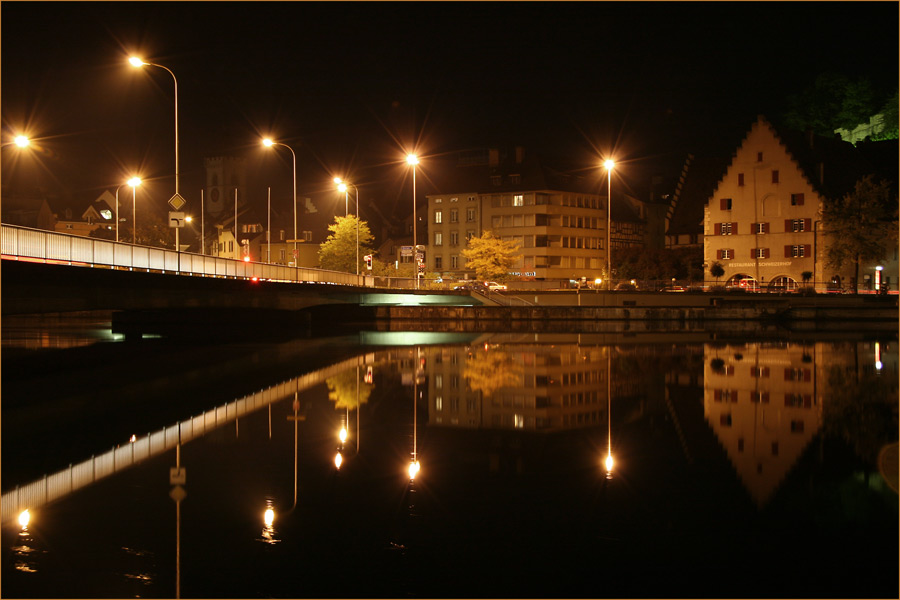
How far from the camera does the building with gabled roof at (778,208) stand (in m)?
93.2

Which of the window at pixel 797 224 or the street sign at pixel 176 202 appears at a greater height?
the window at pixel 797 224

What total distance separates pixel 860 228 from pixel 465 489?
8135cm

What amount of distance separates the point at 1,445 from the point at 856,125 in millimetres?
117454

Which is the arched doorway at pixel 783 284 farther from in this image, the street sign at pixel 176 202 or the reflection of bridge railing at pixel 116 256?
the street sign at pixel 176 202

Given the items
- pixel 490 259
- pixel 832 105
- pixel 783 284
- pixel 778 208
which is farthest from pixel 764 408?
pixel 832 105

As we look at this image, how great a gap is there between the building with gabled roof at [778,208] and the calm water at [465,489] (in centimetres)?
6644

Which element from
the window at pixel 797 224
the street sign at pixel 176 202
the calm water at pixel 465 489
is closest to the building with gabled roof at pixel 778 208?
the window at pixel 797 224

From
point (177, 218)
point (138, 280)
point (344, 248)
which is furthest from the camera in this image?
point (344, 248)

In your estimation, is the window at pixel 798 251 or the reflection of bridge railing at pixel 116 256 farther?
the window at pixel 798 251

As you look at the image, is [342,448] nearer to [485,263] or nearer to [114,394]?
[114,394]

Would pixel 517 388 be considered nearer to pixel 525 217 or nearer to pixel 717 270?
pixel 717 270

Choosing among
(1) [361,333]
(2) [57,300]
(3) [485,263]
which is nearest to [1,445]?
(2) [57,300]

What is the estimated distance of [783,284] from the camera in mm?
93688

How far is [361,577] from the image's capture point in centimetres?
1012
